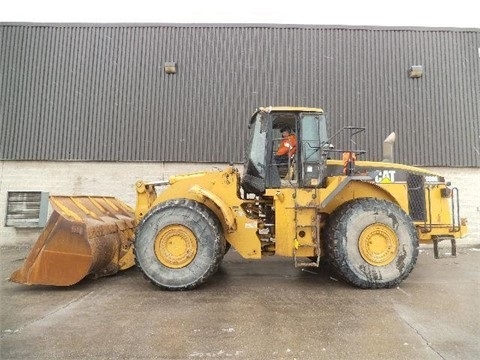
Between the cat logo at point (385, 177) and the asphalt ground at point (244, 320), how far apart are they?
6.12ft

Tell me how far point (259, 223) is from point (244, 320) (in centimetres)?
213

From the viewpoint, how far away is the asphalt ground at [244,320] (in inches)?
142

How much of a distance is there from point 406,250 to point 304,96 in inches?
327

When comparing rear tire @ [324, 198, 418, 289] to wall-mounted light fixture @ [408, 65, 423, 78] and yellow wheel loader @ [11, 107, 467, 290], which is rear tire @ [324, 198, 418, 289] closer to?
yellow wheel loader @ [11, 107, 467, 290]

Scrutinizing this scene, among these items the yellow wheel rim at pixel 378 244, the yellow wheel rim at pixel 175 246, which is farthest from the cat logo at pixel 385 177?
the yellow wheel rim at pixel 175 246

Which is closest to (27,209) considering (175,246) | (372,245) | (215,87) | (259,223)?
(215,87)

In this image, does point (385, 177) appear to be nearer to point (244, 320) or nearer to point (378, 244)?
point (378, 244)

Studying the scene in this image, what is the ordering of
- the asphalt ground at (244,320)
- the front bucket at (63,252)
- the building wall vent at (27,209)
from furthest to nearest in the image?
the building wall vent at (27,209) < the front bucket at (63,252) < the asphalt ground at (244,320)

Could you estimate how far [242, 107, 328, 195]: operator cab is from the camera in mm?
6422

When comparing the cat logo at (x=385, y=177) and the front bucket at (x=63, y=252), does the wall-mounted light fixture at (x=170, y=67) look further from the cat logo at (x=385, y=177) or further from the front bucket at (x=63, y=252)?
the cat logo at (x=385, y=177)

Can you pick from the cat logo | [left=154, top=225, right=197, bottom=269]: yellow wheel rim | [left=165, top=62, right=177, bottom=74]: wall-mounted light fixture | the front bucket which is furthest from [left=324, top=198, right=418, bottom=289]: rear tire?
[left=165, top=62, right=177, bottom=74]: wall-mounted light fixture

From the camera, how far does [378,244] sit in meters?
6.09

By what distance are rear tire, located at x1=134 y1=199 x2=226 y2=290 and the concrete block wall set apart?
6.71 meters

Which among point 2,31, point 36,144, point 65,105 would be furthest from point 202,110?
point 2,31
